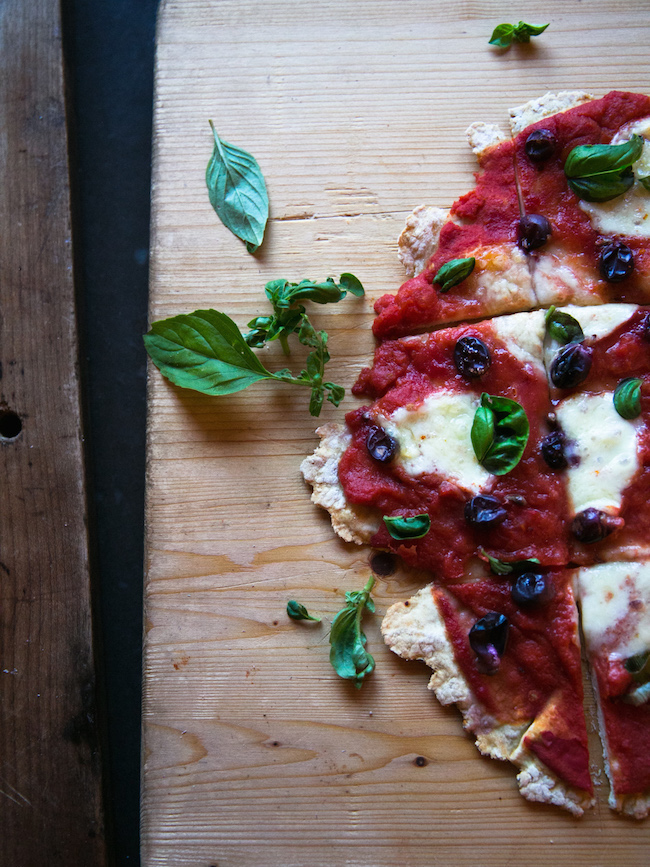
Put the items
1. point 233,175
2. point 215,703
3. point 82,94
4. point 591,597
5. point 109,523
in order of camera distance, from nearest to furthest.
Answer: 1. point 591,597
2. point 215,703
3. point 233,175
4. point 109,523
5. point 82,94

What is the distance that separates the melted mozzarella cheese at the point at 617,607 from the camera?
228cm

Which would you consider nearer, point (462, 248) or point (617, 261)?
point (617, 261)

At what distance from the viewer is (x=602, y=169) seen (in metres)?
2.45

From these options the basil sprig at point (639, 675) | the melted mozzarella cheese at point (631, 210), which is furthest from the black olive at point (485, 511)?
the melted mozzarella cheese at point (631, 210)

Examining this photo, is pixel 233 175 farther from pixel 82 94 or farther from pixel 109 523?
pixel 109 523

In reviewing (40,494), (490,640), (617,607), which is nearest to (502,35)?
(617,607)

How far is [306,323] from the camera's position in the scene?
8.24 ft

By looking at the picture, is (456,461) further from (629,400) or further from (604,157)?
(604,157)

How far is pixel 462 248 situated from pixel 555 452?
2.87 ft

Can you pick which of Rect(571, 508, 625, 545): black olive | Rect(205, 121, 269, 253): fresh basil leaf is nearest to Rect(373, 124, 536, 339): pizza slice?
Rect(205, 121, 269, 253): fresh basil leaf

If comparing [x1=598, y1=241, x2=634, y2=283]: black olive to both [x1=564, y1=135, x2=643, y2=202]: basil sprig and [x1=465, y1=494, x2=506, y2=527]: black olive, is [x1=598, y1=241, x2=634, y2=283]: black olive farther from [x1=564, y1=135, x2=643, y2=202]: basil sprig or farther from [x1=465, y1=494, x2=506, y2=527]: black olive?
[x1=465, y1=494, x2=506, y2=527]: black olive

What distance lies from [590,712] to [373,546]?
0.99m

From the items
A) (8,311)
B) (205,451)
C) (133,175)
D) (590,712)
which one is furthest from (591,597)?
(133,175)

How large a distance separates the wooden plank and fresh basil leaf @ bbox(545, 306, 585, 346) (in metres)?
1.95
